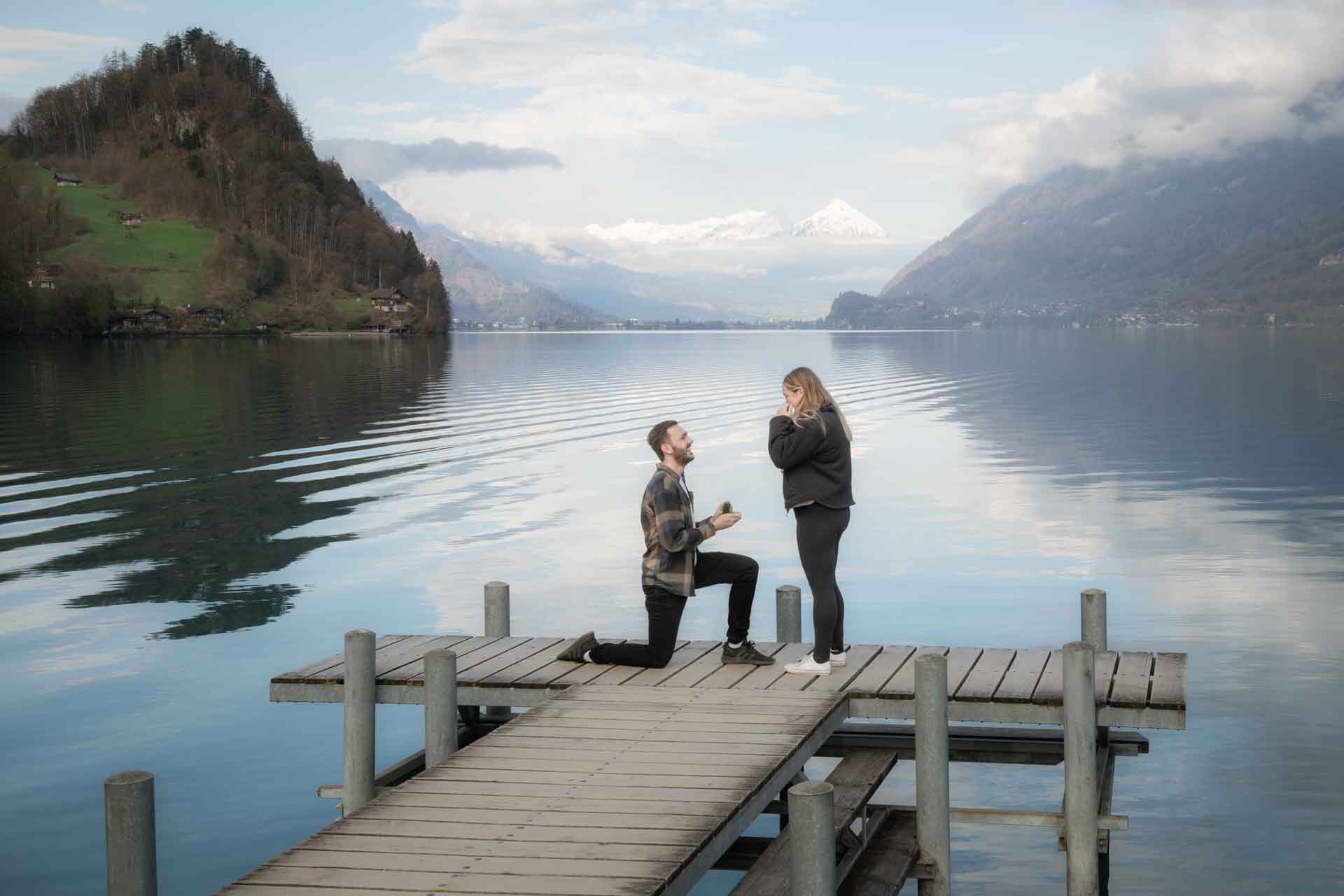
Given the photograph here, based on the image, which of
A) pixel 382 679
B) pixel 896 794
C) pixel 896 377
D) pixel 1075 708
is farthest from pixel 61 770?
pixel 896 377

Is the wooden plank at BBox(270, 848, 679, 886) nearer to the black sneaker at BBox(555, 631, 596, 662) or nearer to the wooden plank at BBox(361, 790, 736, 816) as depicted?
the wooden plank at BBox(361, 790, 736, 816)

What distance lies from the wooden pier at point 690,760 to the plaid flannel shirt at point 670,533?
82 cm

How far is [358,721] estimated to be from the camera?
10.8 meters

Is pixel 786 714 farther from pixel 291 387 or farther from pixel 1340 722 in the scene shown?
pixel 291 387

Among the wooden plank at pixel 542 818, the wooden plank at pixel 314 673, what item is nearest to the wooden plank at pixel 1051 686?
the wooden plank at pixel 542 818

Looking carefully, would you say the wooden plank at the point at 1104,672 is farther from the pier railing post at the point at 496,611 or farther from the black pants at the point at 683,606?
the pier railing post at the point at 496,611

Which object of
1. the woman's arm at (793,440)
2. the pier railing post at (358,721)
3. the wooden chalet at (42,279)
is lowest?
the pier railing post at (358,721)

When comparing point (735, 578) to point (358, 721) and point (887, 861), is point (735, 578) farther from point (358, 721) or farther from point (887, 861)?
point (358, 721)

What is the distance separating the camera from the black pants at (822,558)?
36.6ft

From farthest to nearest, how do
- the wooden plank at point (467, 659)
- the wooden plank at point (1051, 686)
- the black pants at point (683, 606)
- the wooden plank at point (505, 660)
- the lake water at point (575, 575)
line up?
the lake water at point (575, 575) → the black pants at point (683, 606) → the wooden plank at point (505, 660) → the wooden plank at point (467, 659) → the wooden plank at point (1051, 686)

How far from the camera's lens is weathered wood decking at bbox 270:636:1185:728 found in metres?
10.5

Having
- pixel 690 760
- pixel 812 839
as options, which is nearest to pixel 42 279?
pixel 690 760

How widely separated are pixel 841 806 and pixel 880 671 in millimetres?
1624

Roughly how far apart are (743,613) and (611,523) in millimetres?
18489
